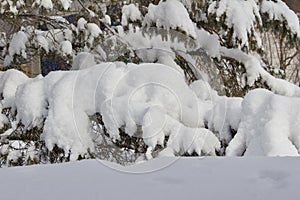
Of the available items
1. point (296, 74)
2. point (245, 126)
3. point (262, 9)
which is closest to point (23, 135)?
point (245, 126)

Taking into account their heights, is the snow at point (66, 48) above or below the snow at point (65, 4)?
below

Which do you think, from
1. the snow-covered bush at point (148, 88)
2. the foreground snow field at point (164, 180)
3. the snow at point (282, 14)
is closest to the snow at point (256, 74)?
the snow-covered bush at point (148, 88)

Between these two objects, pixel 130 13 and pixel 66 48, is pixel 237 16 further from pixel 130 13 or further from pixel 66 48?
pixel 66 48

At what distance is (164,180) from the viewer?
1.70m

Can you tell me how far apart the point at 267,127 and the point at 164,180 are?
1.26 m

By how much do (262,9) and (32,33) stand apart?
199cm

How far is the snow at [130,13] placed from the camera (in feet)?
12.9

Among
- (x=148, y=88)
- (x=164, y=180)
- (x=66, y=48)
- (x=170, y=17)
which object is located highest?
(x=170, y=17)

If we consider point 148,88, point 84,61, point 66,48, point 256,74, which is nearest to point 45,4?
point 66,48

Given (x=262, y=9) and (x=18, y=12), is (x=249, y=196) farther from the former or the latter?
(x=18, y=12)

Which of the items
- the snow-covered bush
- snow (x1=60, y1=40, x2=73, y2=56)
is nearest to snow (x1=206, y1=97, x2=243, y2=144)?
the snow-covered bush

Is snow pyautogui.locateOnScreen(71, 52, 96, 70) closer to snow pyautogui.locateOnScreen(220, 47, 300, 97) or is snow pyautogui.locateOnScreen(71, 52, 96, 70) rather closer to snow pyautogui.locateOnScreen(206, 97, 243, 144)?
snow pyautogui.locateOnScreen(206, 97, 243, 144)

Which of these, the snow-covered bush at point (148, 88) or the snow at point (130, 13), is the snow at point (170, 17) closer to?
the snow-covered bush at point (148, 88)

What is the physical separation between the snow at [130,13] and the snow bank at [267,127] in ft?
4.34
